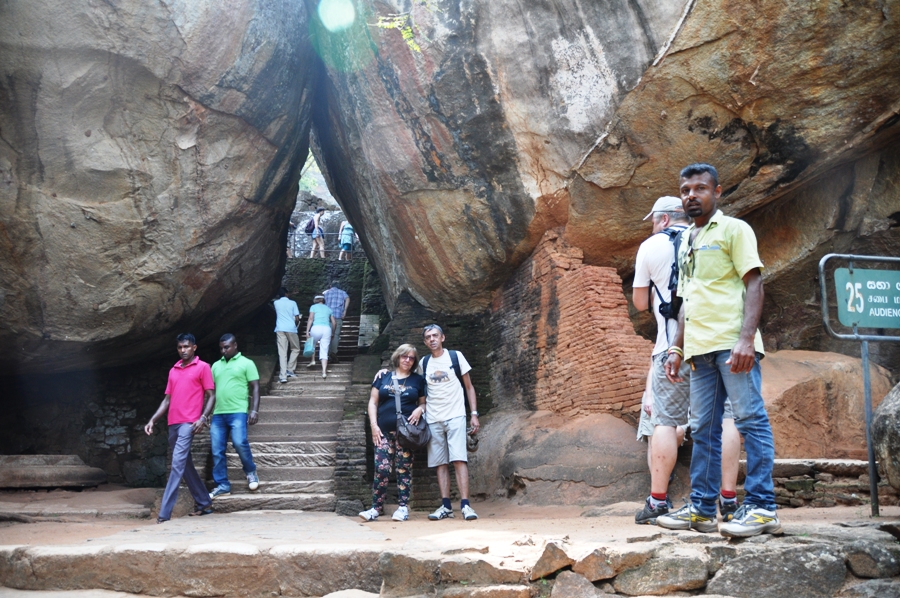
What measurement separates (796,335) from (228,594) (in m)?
7.03

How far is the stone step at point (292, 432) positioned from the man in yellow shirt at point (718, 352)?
6150 mm

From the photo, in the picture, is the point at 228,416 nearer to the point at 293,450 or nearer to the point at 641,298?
the point at 293,450

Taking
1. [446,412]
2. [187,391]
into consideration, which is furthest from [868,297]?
[187,391]

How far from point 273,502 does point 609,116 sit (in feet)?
17.4

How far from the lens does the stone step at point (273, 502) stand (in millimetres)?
7586

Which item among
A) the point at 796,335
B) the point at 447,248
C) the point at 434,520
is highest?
the point at 447,248

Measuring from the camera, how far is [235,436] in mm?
7664

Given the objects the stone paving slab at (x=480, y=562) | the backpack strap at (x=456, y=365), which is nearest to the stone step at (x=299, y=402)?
the backpack strap at (x=456, y=365)

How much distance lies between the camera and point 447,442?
6.34 metres

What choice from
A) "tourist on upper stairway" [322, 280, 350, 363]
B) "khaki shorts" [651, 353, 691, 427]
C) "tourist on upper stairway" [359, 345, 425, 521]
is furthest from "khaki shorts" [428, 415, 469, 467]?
"tourist on upper stairway" [322, 280, 350, 363]

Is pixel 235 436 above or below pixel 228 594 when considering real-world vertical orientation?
above

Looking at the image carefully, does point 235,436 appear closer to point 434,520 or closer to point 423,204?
point 434,520

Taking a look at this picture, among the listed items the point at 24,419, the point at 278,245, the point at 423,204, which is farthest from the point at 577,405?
the point at 24,419

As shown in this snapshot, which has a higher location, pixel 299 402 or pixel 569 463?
pixel 299 402
